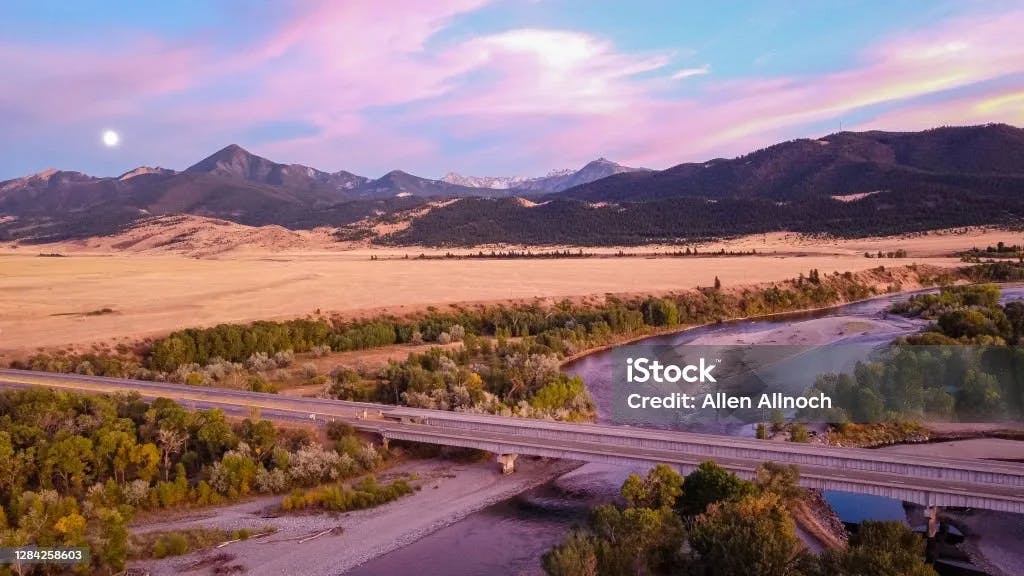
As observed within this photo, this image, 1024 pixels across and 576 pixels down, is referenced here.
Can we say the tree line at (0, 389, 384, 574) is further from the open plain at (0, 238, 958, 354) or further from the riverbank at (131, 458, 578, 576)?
the open plain at (0, 238, 958, 354)

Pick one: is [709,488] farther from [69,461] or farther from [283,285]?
[283,285]

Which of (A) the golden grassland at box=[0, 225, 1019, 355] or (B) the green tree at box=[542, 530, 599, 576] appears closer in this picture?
(B) the green tree at box=[542, 530, 599, 576]

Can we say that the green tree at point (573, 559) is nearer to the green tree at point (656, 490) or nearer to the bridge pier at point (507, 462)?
the green tree at point (656, 490)

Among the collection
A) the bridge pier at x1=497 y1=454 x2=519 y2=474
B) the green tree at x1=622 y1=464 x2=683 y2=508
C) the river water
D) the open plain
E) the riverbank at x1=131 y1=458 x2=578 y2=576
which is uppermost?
the open plain

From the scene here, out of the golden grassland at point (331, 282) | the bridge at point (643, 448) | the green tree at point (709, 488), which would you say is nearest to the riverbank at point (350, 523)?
the bridge at point (643, 448)

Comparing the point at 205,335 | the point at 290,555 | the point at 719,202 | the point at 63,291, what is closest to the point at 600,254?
the point at 719,202

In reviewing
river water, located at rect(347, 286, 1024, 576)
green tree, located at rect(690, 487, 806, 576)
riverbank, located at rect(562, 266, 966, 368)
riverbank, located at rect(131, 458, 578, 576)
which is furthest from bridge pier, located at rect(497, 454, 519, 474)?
riverbank, located at rect(562, 266, 966, 368)
